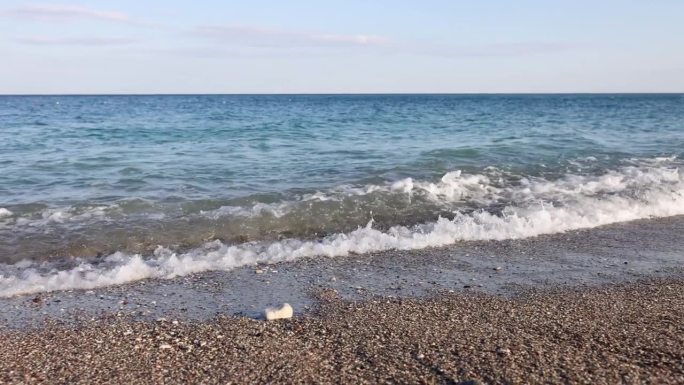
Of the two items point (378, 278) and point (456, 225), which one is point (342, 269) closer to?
point (378, 278)

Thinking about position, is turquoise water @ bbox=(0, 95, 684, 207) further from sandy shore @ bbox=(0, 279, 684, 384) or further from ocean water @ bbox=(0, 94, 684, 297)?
sandy shore @ bbox=(0, 279, 684, 384)

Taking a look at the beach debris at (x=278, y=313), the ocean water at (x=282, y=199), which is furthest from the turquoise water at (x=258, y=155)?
the beach debris at (x=278, y=313)

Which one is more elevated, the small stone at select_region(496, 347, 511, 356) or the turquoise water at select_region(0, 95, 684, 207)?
the small stone at select_region(496, 347, 511, 356)

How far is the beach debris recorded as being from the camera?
5.21 m

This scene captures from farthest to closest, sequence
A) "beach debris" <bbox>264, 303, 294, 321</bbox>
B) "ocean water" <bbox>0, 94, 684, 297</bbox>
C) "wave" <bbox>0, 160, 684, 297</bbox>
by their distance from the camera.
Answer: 1. "ocean water" <bbox>0, 94, 684, 297</bbox>
2. "wave" <bbox>0, 160, 684, 297</bbox>
3. "beach debris" <bbox>264, 303, 294, 321</bbox>

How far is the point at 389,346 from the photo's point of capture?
4.55 m

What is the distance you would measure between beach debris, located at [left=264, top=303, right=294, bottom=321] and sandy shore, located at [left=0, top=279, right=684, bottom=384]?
0.30ft

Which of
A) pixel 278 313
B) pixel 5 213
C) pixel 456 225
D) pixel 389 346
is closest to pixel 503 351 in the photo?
pixel 389 346

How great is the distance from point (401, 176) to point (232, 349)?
8.13 metres

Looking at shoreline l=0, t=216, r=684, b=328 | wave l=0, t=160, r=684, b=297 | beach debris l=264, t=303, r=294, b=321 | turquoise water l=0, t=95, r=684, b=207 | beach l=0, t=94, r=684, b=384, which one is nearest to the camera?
beach l=0, t=94, r=684, b=384

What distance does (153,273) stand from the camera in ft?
21.6

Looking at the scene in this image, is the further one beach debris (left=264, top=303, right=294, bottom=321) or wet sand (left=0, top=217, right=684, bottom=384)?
beach debris (left=264, top=303, right=294, bottom=321)

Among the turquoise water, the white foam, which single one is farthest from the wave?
the white foam

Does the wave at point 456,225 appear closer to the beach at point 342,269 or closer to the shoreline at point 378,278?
the beach at point 342,269
